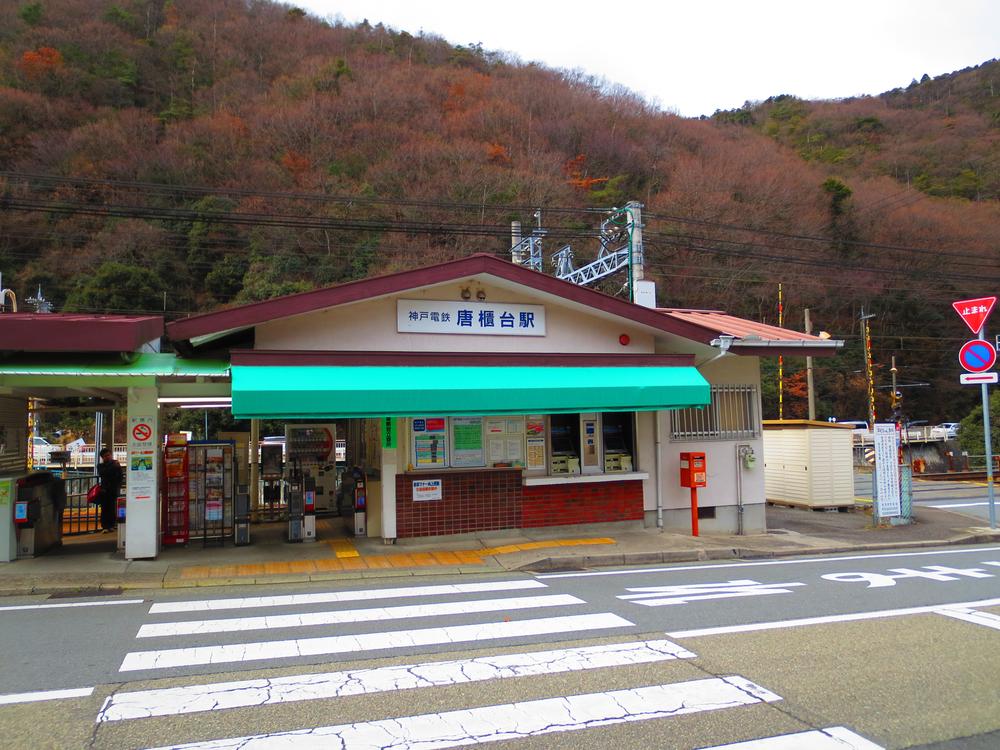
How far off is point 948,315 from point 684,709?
58717mm

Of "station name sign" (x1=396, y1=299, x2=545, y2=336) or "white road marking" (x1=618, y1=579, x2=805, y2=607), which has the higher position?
"station name sign" (x1=396, y1=299, x2=545, y2=336)

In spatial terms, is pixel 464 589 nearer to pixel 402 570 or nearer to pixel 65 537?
pixel 402 570

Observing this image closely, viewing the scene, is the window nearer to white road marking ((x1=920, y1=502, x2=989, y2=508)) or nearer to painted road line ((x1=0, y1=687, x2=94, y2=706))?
white road marking ((x1=920, y1=502, x2=989, y2=508))

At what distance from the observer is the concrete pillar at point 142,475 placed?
10.4 meters

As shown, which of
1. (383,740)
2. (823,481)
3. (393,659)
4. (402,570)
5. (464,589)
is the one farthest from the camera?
(823,481)

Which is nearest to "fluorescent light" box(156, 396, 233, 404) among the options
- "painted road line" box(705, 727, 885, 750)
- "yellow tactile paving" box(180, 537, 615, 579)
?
"yellow tactile paving" box(180, 537, 615, 579)

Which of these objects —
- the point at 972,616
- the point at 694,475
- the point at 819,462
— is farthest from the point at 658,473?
the point at 819,462

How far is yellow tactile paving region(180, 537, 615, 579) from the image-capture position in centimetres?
991

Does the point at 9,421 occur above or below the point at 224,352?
below

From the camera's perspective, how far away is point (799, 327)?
4919 cm

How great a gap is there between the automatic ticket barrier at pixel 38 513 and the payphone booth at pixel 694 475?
10.9m

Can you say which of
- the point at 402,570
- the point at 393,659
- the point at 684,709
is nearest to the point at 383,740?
the point at 393,659

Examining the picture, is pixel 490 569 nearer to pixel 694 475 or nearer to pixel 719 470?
pixel 694 475

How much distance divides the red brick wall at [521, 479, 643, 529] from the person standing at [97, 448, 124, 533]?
325 inches
